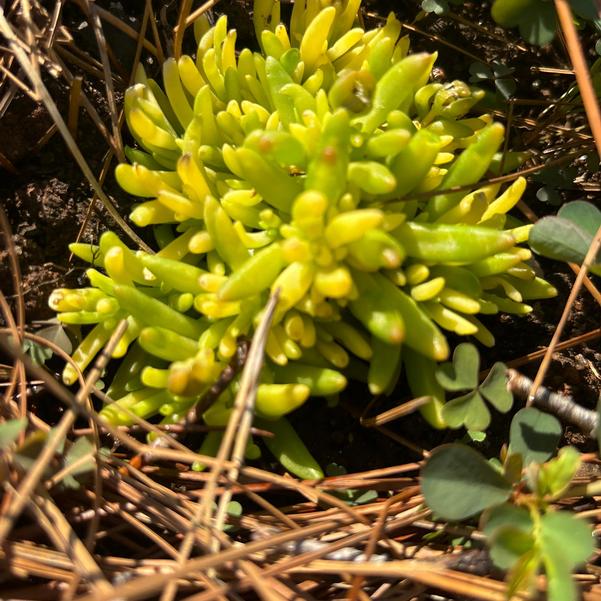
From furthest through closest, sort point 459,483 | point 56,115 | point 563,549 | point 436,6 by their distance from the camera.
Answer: point 436,6 < point 56,115 < point 459,483 < point 563,549

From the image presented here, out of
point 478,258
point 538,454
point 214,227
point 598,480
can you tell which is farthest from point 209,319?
point 598,480

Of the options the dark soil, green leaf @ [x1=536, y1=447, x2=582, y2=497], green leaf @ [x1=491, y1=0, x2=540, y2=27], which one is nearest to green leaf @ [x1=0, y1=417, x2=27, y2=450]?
the dark soil

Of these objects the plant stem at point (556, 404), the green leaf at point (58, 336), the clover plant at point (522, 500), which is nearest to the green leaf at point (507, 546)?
the clover plant at point (522, 500)

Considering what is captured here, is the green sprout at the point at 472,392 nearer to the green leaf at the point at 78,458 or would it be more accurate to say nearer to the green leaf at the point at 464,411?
the green leaf at the point at 464,411

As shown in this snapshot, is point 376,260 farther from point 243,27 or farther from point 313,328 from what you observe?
point 243,27

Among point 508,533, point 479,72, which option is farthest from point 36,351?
point 479,72

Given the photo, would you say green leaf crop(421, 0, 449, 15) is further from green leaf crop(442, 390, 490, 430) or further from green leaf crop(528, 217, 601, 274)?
green leaf crop(442, 390, 490, 430)

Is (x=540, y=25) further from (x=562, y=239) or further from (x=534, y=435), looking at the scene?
(x=534, y=435)
